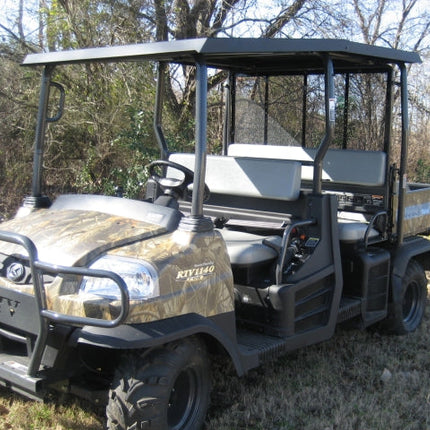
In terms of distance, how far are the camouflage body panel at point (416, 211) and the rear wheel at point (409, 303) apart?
30cm

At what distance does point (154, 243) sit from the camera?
2920mm

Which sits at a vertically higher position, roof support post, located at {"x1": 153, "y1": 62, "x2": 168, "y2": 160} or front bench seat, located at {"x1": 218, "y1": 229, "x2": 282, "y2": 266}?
roof support post, located at {"x1": 153, "y1": 62, "x2": 168, "y2": 160}

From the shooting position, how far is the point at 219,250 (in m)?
3.07

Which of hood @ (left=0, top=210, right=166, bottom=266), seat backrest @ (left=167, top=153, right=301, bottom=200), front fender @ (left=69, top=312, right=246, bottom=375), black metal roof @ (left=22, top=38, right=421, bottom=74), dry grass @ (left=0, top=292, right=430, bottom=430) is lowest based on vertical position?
dry grass @ (left=0, top=292, right=430, bottom=430)

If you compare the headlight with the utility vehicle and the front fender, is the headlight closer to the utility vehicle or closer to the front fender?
the utility vehicle

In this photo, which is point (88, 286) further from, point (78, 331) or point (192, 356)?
point (192, 356)

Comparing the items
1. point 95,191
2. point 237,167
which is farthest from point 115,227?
point 95,191

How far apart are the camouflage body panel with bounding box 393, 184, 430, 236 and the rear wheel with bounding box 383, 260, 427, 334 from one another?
30 cm

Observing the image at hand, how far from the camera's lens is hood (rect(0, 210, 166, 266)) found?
283 centimetres

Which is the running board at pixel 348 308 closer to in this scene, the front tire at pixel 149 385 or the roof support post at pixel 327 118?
the roof support post at pixel 327 118

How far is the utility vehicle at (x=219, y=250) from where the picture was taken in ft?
8.81

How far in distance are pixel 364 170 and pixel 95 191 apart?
4.76 meters

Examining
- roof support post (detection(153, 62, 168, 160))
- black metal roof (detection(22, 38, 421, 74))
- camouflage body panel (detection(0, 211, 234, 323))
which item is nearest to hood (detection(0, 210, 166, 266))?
camouflage body panel (detection(0, 211, 234, 323))

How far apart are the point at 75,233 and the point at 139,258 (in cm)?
43
